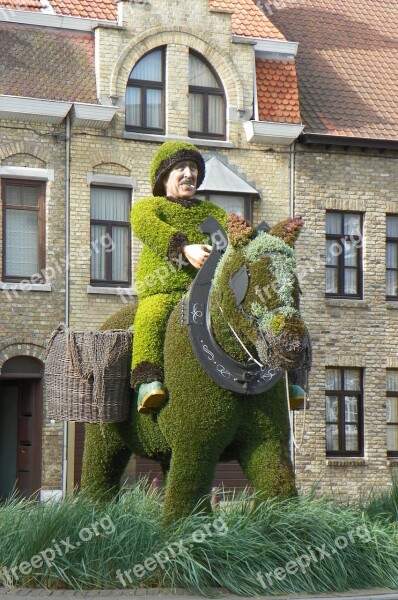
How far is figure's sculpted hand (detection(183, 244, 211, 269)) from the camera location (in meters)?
10.4

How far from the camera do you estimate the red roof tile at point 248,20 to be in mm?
26688

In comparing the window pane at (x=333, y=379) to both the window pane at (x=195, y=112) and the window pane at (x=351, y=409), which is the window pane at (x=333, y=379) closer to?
the window pane at (x=351, y=409)

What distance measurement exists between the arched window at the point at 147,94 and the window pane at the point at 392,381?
268 inches

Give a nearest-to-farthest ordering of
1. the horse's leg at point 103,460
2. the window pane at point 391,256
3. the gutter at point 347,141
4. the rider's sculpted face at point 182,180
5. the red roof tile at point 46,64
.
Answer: the rider's sculpted face at point 182,180 < the horse's leg at point 103,460 < the red roof tile at point 46,64 < the gutter at point 347,141 < the window pane at point 391,256

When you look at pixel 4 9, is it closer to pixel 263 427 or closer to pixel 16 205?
pixel 16 205

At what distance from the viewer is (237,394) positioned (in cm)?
1000

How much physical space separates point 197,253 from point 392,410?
17.7 metres

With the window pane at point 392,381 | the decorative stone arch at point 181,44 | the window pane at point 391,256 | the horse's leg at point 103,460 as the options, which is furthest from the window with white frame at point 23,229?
the horse's leg at point 103,460

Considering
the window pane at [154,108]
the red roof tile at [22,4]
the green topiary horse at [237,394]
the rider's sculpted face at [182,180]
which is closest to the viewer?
the green topiary horse at [237,394]

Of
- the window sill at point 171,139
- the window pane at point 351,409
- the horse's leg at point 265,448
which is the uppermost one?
the window sill at point 171,139

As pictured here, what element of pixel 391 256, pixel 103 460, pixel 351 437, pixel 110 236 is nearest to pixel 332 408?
pixel 351 437

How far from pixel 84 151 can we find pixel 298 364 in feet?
53.2

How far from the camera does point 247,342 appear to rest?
972 centimetres

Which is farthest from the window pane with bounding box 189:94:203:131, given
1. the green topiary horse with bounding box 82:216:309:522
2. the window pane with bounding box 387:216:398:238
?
the green topiary horse with bounding box 82:216:309:522
